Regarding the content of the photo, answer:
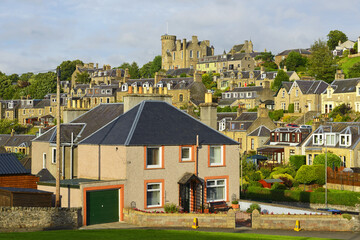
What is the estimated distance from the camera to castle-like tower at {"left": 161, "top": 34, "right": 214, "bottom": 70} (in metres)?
168

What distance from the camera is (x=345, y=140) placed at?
5941 cm

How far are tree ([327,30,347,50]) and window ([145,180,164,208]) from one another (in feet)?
463

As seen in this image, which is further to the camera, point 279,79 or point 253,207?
point 279,79

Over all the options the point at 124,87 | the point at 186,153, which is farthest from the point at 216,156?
the point at 124,87

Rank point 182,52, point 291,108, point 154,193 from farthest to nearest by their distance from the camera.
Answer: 1. point 182,52
2. point 291,108
3. point 154,193

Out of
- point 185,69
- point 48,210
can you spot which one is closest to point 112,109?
point 48,210

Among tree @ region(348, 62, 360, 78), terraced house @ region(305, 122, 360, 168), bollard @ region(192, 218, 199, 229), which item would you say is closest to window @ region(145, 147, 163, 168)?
bollard @ region(192, 218, 199, 229)

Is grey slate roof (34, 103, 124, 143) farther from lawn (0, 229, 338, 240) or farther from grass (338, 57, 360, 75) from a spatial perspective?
grass (338, 57, 360, 75)

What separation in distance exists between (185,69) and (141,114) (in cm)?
12207

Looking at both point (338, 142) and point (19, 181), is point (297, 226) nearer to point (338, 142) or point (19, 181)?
point (19, 181)

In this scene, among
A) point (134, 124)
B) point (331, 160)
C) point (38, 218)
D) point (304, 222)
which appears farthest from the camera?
point (331, 160)

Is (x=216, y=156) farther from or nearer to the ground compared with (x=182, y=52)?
nearer to the ground

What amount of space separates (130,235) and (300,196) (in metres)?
27.2

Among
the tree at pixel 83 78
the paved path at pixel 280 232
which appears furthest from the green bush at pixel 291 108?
the tree at pixel 83 78
